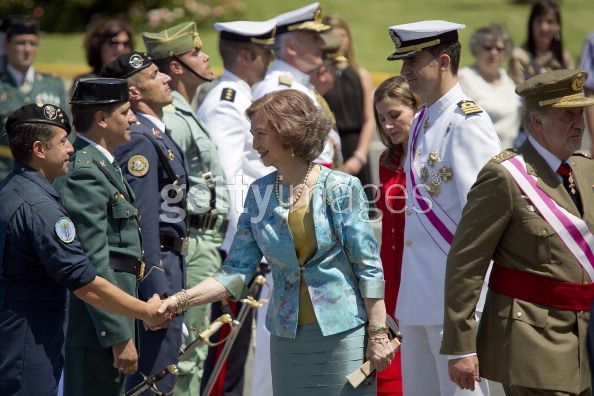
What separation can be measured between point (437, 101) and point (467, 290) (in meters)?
1.15

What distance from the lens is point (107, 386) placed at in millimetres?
5359

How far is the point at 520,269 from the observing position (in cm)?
466

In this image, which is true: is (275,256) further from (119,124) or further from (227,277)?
(119,124)

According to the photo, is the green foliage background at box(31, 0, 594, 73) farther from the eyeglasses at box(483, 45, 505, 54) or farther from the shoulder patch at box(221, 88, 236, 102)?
the shoulder patch at box(221, 88, 236, 102)

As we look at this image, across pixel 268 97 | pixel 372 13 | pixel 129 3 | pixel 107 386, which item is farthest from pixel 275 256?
pixel 372 13

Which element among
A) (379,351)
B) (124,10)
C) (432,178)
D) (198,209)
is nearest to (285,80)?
(198,209)

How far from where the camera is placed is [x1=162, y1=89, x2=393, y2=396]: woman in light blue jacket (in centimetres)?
477

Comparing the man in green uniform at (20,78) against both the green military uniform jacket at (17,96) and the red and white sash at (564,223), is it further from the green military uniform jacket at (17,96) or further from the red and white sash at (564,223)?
the red and white sash at (564,223)

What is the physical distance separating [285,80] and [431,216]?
7.20 ft

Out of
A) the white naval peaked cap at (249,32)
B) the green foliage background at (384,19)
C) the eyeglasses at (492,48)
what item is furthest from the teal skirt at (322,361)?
the green foliage background at (384,19)

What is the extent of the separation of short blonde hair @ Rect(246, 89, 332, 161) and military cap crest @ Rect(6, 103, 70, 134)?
0.84m

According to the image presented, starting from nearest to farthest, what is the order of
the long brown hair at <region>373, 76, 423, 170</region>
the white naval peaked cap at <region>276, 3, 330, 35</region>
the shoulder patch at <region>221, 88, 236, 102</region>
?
the long brown hair at <region>373, 76, 423, 170</region>, the shoulder patch at <region>221, 88, 236, 102</region>, the white naval peaked cap at <region>276, 3, 330, 35</region>

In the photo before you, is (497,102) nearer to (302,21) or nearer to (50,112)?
(302,21)

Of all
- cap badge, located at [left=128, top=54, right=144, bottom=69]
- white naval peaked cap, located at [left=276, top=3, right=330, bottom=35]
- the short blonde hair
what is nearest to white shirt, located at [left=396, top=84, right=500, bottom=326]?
the short blonde hair
